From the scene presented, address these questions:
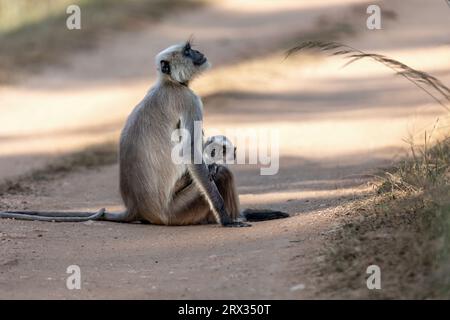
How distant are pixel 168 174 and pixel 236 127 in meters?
4.88

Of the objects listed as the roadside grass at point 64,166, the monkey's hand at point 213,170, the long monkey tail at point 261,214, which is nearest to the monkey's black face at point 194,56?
the monkey's hand at point 213,170

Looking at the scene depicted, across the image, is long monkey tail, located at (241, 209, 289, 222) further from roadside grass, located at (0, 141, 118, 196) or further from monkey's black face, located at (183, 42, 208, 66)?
roadside grass, located at (0, 141, 118, 196)

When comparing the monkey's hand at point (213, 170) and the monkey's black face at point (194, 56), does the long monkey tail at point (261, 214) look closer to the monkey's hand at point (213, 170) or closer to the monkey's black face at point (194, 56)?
the monkey's hand at point (213, 170)

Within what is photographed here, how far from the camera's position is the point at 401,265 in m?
5.63

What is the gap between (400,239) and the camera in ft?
19.6

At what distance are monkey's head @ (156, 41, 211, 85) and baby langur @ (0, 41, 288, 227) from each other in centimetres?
6

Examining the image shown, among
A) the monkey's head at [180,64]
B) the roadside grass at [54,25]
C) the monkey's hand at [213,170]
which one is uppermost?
the roadside grass at [54,25]

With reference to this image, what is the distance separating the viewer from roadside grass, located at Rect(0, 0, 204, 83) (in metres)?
17.2

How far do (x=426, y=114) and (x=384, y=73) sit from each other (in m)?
3.66

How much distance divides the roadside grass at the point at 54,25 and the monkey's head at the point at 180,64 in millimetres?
8410

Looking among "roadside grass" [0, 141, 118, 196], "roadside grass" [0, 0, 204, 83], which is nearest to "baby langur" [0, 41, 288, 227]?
"roadside grass" [0, 141, 118, 196]

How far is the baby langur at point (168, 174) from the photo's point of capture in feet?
26.3

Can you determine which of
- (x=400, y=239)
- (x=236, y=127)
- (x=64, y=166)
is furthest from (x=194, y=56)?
(x=236, y=127)

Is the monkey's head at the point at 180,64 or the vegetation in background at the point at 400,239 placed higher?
the monkey's head at the point at 180,64
